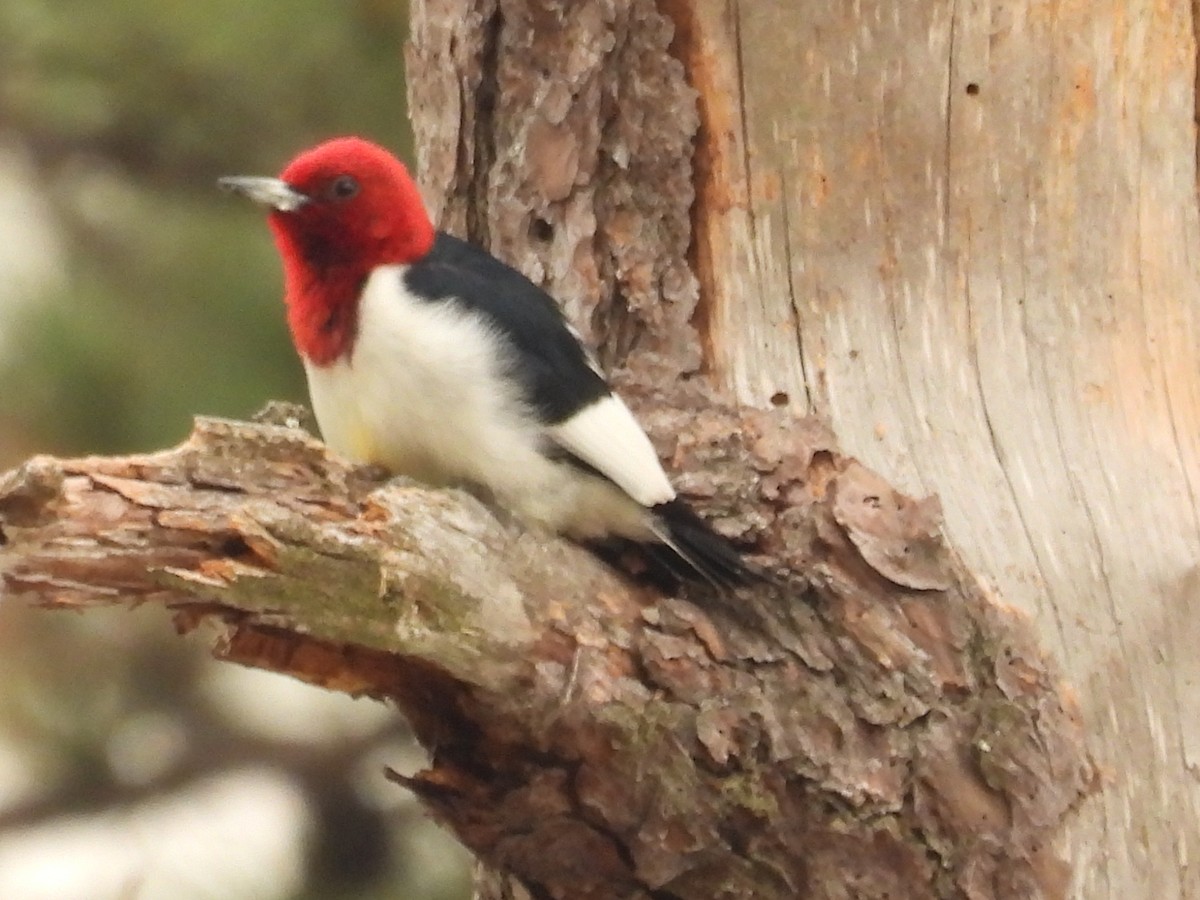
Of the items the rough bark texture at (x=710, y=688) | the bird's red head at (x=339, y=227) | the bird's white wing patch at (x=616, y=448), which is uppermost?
the bird's red head at (x=339, y=227)

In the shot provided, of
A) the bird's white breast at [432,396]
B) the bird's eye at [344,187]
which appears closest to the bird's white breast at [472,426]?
the bird's white breast at [432,396]

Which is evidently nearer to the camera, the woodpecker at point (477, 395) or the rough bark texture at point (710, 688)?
the rough bark texture at point (710, 688)

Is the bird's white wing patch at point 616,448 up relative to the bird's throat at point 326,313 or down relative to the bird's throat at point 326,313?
down

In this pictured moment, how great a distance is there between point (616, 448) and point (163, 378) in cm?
67

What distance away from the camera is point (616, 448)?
1.28 metres

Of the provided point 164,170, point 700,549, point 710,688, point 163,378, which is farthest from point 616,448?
point 164,170

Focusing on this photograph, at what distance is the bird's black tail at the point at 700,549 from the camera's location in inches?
49.2

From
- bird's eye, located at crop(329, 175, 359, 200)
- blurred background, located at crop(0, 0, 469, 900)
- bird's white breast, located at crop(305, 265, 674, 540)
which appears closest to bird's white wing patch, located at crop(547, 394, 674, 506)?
bird's white breast, located at crop(305, 265, 674, 540)

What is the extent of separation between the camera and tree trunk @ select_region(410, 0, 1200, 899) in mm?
1372

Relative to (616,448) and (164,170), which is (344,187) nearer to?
(616,448)

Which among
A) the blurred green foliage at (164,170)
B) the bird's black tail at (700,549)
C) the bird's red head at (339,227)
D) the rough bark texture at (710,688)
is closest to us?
the rough bark texture at (710,688)

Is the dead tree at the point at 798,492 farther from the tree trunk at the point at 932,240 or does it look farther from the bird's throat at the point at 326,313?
the bird's throat at the point at 326,313

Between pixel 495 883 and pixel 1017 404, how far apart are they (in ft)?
2.04

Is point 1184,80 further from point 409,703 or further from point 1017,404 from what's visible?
point 409,703
